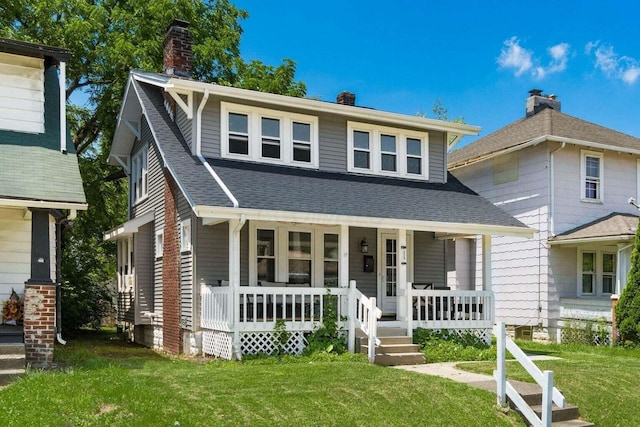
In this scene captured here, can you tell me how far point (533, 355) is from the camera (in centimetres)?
1433

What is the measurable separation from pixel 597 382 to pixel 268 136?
8.67 metres

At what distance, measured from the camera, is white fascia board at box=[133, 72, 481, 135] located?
13789 millimetres

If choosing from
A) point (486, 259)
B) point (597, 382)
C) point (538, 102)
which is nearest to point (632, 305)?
point (486, 259)

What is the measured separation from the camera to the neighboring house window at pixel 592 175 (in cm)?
1908

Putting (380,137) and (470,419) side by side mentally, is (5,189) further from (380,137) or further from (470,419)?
(380,137)

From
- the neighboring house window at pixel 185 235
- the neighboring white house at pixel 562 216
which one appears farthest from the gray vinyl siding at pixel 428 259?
the neighboring house window at pixel 185 235

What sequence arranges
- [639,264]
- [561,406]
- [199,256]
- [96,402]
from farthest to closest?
[639,264], [199,256], [561,406], [96,402]

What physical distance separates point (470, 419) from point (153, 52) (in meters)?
17.2

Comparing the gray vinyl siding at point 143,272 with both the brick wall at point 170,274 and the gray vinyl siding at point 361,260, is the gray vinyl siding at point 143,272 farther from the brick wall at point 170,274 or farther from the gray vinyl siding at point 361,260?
the gray vinyl siding at point 361,260

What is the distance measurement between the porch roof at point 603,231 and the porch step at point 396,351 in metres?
7.08

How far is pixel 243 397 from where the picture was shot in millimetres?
8445

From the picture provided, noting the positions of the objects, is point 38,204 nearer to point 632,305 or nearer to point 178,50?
point 178,50

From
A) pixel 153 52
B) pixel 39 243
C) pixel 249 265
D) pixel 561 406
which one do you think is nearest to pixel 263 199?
pixel 249 265

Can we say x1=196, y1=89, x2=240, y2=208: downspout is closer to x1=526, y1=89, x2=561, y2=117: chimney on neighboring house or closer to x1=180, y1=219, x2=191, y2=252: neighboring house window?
x1=180, y1=219, x2=191, y2=252: neighboring house window
